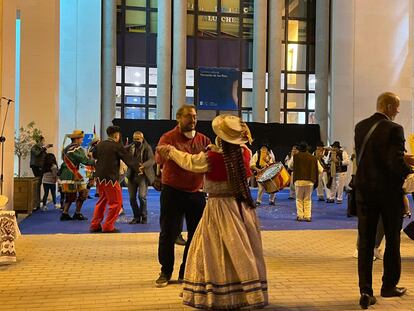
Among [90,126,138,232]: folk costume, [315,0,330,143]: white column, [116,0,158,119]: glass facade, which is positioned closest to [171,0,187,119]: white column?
[116,0,158,119]: glass facade

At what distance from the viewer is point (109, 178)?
8.13m

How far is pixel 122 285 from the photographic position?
16.3 feet

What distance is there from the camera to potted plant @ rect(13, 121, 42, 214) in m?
10.6

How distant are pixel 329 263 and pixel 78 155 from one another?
5.29 meters

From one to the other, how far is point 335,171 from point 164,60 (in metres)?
9.03

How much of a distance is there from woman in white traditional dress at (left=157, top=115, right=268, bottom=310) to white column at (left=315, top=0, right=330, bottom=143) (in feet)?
55.9

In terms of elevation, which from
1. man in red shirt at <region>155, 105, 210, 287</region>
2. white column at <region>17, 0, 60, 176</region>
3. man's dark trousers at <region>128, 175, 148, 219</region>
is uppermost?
white column at <region>17, 0, 60, 176</region>

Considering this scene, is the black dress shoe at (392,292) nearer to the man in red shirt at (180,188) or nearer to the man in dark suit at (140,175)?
the man in red shirt at (180,188)

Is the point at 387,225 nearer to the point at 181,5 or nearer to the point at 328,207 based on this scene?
the point at 328,207

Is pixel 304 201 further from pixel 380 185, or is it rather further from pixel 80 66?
pixel 80 66

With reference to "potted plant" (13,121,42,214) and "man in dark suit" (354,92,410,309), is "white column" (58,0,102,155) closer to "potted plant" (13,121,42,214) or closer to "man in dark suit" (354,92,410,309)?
"potted plant" (13,121,42,214)

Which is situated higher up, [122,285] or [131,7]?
[131,7]

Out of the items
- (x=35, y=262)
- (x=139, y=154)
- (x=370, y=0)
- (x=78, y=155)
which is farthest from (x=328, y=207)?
(x=370, y=0)

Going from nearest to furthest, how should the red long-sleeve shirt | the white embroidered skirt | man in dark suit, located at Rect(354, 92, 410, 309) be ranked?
1. the white embroidered skirt
2. man in dark suit, located at Rect(354, 92, 410, 309)
3. the red long-sleeve shirt
